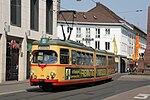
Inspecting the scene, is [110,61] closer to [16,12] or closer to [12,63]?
[12,63]

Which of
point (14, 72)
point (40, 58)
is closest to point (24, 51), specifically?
point (14, 72)

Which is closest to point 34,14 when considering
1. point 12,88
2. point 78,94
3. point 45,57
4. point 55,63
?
point 12,88

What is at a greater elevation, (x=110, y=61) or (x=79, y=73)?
(x=110, y=61)

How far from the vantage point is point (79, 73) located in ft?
89.5

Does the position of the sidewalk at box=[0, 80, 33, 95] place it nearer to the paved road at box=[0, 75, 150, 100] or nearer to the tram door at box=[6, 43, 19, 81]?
the paved road at box=[0, 75, 150, 100]

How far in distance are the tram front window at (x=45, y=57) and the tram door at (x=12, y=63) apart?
16024 millimetres

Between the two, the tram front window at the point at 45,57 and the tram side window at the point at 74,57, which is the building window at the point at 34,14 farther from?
the tram front window at the point at 45,57

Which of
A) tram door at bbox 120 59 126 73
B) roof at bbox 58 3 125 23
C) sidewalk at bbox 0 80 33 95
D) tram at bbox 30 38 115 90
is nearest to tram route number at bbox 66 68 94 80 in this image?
tram at bbox 30 38 115 90

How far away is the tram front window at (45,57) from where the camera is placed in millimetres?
24188

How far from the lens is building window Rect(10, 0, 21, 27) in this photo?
133ft

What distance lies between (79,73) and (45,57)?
3716 mm

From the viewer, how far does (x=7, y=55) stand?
133 ft

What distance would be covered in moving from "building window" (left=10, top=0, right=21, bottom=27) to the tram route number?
43.1ft

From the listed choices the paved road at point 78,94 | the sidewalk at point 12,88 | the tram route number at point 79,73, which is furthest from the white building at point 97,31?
the paved road at point 78,94
